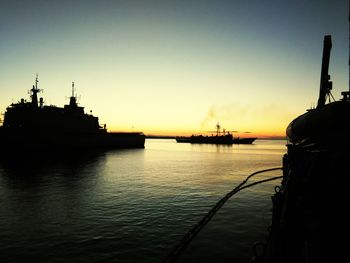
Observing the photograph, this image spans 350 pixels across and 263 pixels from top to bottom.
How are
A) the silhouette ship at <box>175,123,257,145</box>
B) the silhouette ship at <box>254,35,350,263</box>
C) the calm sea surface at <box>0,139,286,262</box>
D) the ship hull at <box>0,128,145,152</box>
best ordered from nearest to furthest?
the silhouette ship at <box>254,35,350,263</box> → the calm sea surface at <box>0,139,286,262</box> → the ship hull at <box>0,128,145,152</box> → the silhouette ship at <box>175,123,257,145</box>

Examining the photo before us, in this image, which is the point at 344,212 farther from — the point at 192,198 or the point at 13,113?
the point at 13,113

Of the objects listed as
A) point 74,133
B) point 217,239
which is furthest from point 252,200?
point 74,133

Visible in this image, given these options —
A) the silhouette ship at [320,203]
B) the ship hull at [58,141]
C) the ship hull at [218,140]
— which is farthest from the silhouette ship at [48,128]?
the ship hull at [218,140]

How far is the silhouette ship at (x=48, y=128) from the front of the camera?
172ft

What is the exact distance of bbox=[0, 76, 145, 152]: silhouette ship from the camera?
5244 centimetres

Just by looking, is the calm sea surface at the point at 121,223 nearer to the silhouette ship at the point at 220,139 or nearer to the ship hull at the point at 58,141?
the ship hull at the point at 58,141

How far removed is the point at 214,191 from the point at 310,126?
15099mm

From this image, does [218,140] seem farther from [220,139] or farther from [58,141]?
[58,141]

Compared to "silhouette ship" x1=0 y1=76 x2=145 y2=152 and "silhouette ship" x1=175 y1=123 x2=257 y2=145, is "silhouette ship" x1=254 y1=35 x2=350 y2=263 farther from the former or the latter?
"silhouette ship" x1=175 y1=123 x2=257 y2=145

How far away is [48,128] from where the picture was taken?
58750 millimetres

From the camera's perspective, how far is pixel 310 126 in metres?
6.89

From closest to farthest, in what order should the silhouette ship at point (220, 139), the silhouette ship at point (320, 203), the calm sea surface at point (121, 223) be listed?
the silhouette ship at point (320, 203) < the calm sea surface at point (121, 223) < the silhouette ship at point (220, 139)

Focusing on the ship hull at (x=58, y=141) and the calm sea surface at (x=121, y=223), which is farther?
the ship hull at (x=58, y=141)

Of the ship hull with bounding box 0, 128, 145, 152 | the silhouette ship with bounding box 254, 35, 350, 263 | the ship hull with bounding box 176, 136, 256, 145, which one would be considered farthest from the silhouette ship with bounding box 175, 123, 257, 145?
the silhouette ship with bounding box 254, 35, 350, 263
